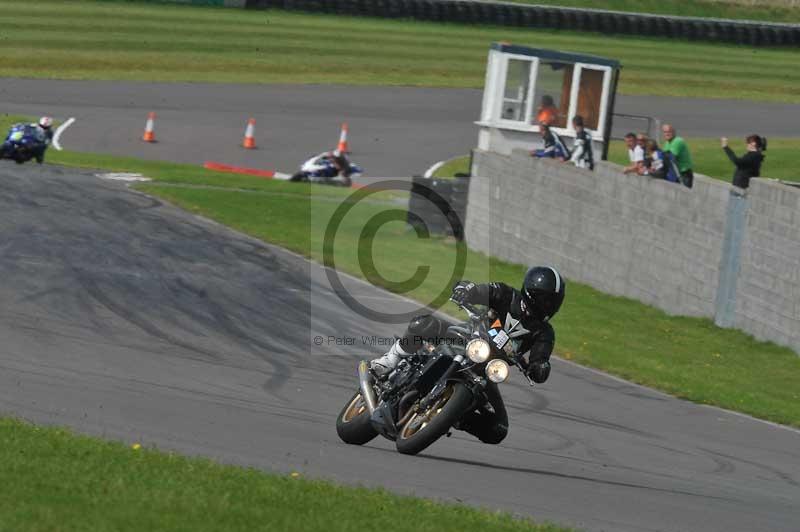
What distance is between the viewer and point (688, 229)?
19.0 meters

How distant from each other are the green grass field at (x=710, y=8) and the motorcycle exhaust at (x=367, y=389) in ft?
157

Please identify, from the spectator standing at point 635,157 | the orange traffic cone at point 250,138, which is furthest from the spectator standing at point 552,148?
the orange traffic cone at point 250,138

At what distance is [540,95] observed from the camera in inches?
1032

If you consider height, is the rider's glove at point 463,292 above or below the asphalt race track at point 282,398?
above

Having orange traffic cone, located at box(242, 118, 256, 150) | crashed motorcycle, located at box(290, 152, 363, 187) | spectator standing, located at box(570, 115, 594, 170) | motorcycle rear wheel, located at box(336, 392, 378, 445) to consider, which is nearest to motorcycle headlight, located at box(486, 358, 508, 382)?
motorcycle rear wheel, located at box(336, 392, 378, 445)

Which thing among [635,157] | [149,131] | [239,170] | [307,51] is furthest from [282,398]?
[307,51]

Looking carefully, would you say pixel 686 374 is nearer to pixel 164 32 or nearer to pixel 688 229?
pixel 688 229

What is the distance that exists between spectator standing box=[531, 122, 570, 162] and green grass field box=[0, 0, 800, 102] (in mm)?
20674

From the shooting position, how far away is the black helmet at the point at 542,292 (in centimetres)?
885

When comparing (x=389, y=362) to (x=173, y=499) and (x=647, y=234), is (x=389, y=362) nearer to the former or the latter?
(x=173, y=499)

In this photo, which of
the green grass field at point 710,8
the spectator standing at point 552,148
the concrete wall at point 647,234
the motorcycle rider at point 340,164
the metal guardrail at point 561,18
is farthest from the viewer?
the green grass field at point 710,8

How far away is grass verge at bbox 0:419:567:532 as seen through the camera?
21.0 ft

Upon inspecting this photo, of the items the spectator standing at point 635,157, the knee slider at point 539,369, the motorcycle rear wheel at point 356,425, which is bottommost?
the motorcycle rear wheel at point 356,425

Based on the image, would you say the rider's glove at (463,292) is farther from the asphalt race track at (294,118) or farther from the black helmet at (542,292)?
the asphalt race track at (294,118)
